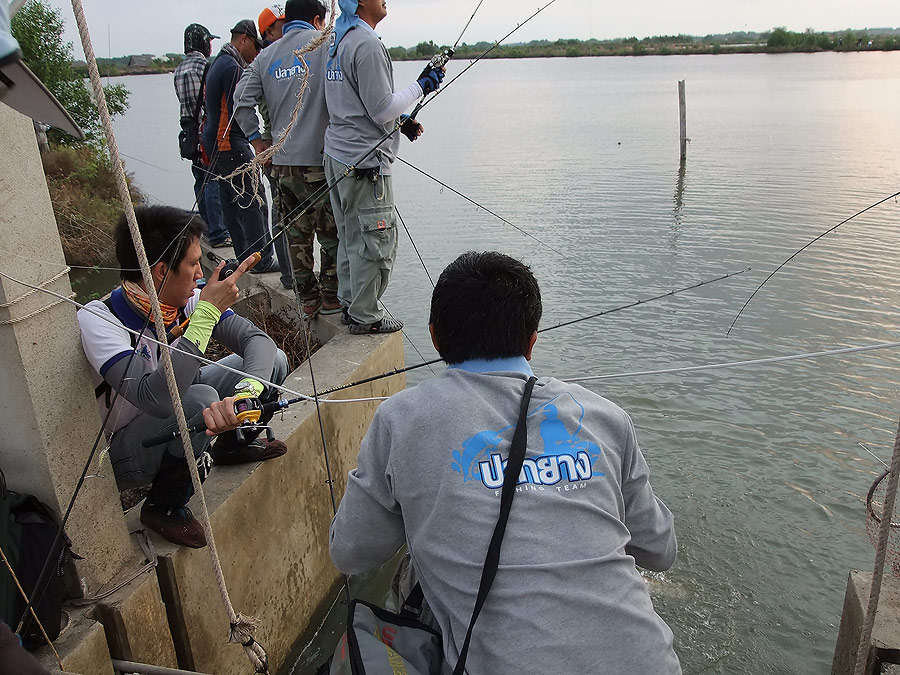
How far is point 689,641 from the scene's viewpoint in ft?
11.6

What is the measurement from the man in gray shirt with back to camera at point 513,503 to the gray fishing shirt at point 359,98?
2.40 m

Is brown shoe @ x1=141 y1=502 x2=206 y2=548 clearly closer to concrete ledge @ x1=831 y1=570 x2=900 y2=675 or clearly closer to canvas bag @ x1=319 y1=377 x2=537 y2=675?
canvas bag @ x1=319 y1=377 x2=537 y2=675

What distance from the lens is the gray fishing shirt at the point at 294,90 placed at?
174 inches

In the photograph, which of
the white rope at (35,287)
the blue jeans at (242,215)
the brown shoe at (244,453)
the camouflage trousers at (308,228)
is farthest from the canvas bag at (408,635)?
the blue jeans at (242,215)

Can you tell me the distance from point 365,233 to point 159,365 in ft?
6.24

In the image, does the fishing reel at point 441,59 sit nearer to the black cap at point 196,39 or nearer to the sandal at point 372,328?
the sandal at point 372,328

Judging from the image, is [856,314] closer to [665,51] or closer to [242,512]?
[242,512]

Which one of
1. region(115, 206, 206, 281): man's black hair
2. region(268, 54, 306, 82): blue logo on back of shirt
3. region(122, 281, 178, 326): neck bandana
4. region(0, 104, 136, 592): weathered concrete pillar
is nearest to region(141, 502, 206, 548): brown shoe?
region(0, 104, 136, 592): weathered concrete pillar

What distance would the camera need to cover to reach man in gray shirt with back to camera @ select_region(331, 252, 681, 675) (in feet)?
5.01

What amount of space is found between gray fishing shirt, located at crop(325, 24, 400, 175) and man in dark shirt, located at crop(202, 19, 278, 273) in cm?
183

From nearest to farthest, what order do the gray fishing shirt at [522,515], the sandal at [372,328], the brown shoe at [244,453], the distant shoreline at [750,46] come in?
the gray fishing shirt at [522,515] → the brown shoe at [244,453] → the sandal at [372,328] → the distant shoreline at [750,46]

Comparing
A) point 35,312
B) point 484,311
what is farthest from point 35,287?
point 484,311

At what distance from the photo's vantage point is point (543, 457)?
1604mm

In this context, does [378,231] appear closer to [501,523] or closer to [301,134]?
[301,134]
